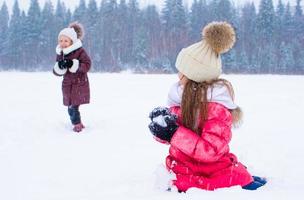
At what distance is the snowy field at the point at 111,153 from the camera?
13.4 ft

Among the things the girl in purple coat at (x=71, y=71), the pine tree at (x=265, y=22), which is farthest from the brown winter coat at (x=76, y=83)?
the pine tree at (x=265, y=22)

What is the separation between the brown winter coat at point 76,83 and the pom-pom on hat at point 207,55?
447 centimetres

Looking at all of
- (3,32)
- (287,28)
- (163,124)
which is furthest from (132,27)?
(163,124)

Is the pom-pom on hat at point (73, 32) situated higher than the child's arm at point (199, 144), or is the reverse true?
the pom-pom on hat at point (73, 32)

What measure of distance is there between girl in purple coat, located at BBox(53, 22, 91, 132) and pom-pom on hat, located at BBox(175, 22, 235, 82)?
4429mm

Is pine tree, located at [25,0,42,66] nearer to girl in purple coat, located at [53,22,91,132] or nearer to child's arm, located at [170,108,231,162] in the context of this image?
girl in purple coat, located at [53,22,91,132]

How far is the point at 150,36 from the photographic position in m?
72.9

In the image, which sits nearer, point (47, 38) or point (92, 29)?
point (47, 38)

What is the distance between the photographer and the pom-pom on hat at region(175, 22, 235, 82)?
12.7ft

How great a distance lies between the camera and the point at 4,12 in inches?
3556

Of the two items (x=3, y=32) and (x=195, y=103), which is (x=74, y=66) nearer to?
(x=195, y=103)

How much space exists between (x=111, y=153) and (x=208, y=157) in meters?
2.63

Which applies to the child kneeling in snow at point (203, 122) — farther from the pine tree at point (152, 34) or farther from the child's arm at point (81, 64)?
the pine tree at point (152, 34)

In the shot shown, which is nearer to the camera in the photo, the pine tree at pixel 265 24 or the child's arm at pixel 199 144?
the child's arm at pixel 199 144
